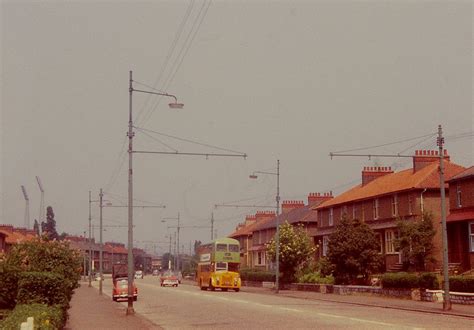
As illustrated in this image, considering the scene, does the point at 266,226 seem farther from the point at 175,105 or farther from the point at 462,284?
the point at 175,105

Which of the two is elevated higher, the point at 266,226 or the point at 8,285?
the point at 266,226

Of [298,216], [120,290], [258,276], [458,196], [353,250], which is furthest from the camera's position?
[298,216]

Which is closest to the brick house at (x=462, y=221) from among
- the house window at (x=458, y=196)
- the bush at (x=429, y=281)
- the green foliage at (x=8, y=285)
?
the house window at (x=458, y=196)

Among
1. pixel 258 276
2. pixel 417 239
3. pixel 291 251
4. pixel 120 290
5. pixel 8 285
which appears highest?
pixel 417 239

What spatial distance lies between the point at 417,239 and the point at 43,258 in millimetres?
30846

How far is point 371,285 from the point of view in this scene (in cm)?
A: 5153

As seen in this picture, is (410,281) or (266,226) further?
(266,226)

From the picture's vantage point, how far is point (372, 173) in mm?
71062

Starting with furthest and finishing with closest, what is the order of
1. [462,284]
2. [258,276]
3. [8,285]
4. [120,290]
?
[258,276] → [120,290] → [462,284] → [8,285]

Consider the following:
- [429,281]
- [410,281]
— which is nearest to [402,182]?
[410,281]

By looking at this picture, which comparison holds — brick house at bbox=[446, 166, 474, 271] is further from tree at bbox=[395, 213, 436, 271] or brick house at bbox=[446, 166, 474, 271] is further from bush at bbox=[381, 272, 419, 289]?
bush at bbox=[381, 272, 419, 289]

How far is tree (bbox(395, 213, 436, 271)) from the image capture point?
166 feet

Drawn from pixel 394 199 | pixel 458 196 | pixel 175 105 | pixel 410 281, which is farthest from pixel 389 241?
pixel 175 105

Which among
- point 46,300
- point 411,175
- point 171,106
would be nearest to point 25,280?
point 46,300
